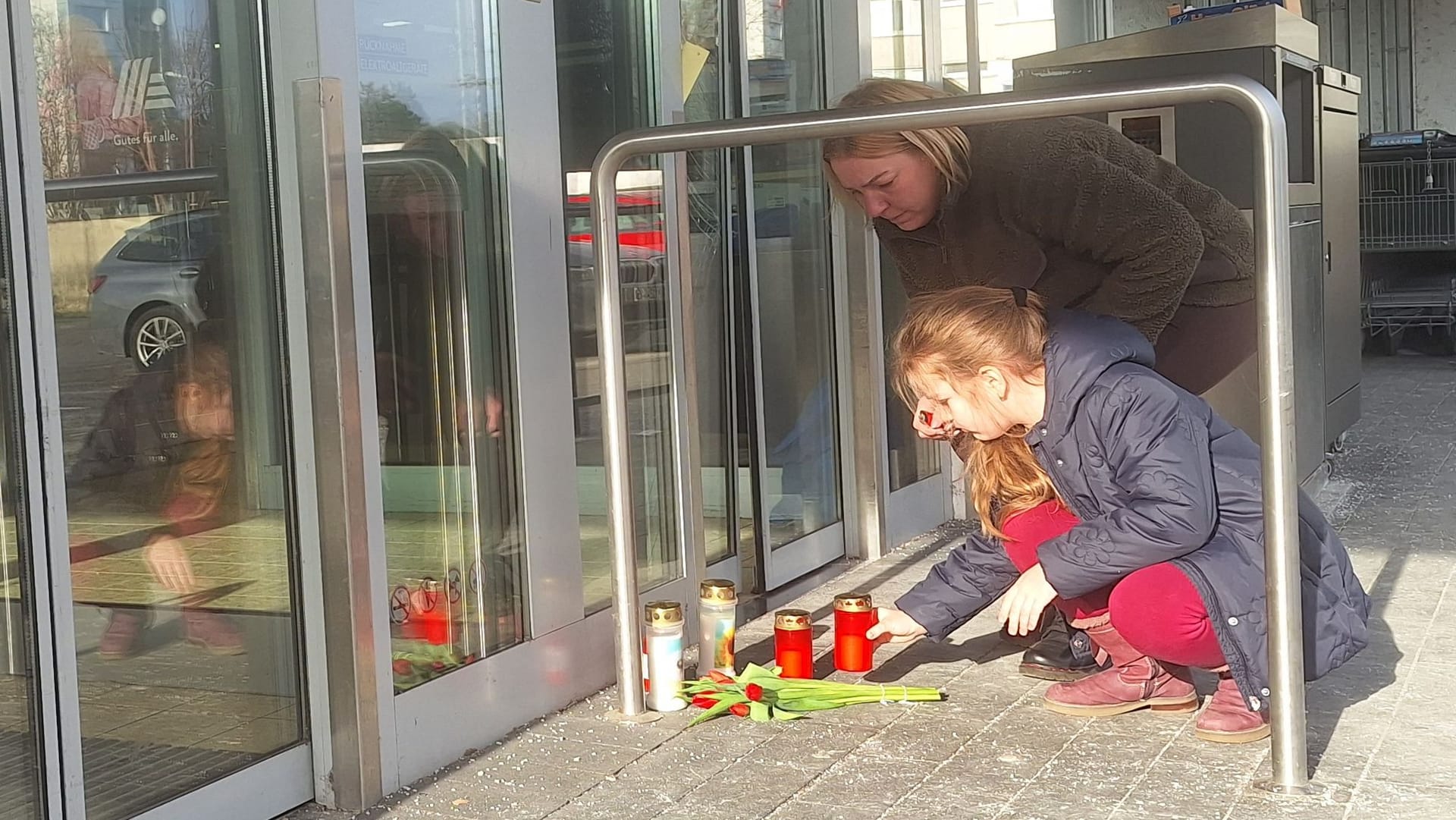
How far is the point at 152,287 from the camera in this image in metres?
2.28

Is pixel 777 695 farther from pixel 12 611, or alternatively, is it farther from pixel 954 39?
pixel 954 39

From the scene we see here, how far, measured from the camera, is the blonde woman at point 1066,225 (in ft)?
10.0

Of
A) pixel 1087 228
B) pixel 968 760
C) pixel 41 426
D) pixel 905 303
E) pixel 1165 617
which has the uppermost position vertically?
pixel 1087 228

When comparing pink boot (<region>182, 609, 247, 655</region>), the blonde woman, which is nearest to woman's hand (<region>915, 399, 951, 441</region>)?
the blonde woman

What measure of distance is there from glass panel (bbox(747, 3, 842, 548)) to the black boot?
3.09ft

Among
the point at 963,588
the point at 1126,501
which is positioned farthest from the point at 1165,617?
the point at 963,588

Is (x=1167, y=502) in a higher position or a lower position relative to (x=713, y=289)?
lower

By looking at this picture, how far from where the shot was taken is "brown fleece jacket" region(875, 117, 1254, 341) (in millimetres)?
→ 3080

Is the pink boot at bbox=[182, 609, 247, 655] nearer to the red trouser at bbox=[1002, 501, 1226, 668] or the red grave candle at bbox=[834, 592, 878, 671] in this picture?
the red grave candle at bbox=[834, 592, 878, 671]

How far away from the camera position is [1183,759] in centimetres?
274

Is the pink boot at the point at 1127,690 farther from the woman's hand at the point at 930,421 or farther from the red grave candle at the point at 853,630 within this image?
the woman's hand at the point at 930,421

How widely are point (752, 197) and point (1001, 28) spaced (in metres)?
2.02

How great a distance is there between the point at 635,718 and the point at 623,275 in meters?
0.97

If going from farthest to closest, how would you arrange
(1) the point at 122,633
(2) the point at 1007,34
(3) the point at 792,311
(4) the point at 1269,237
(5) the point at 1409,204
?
(5) the point at 1409,204, (2) the point at 1007,34, (3) the point at 792,311, (4) the point at 1269,237, (1) the point at 122,633
